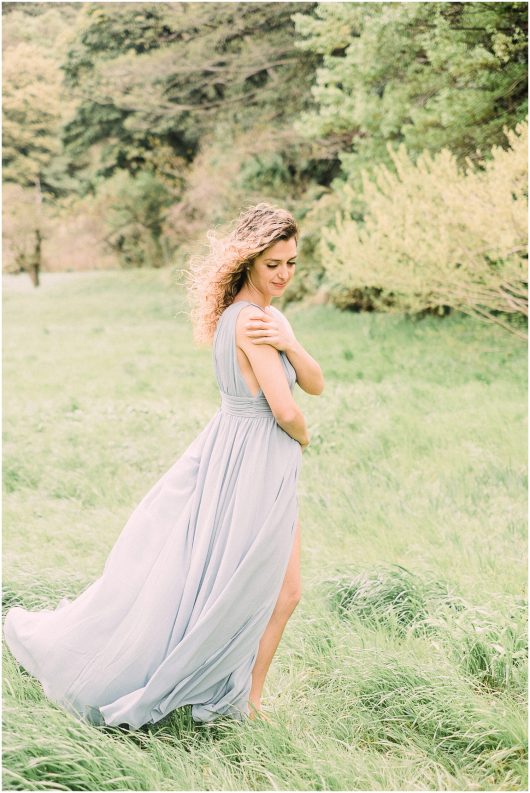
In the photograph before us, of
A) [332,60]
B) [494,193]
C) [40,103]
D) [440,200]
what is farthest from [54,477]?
[40,103]

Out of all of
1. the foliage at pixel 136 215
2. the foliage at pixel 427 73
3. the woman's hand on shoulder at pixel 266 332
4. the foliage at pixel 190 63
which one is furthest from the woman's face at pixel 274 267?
the foliage at pixel 136 215

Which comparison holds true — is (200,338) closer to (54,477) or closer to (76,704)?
(76,704)

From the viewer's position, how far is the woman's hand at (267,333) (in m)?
2.55

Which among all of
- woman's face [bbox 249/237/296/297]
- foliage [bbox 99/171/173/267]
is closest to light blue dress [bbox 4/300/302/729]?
woman's face [bbox 249/237/296/297]

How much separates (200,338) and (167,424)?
4.32 m

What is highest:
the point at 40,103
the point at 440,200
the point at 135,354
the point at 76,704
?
the point at 40,103

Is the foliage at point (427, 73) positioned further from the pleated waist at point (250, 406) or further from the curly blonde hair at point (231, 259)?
the pleated waist at point (250, 406)

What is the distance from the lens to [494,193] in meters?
6.98

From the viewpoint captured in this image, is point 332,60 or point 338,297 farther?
point 338,297

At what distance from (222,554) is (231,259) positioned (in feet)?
3.31

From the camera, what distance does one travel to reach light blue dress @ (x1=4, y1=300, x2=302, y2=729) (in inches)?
102

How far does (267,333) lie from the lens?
2.54 metres

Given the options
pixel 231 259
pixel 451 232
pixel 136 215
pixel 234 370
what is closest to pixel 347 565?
pixel 234 370

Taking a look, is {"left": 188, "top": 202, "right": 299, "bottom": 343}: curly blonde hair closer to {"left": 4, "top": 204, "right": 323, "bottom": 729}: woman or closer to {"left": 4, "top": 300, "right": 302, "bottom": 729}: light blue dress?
{"left": 4, "top": 204, "right": 323, "bottom": 729}: woman
